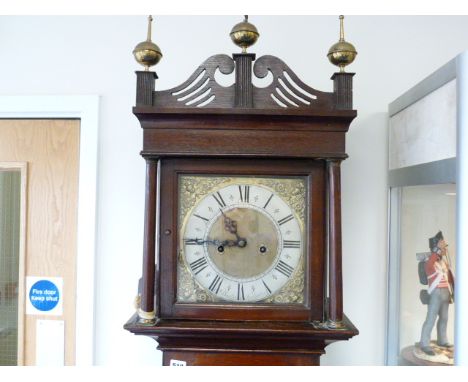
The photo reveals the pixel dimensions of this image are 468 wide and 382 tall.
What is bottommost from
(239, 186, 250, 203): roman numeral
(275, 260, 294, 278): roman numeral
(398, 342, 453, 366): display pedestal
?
(398, 342, 453, 366): display pedestal

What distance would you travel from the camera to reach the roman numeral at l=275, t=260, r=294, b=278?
0.86 m

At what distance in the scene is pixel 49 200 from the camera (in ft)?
3.97

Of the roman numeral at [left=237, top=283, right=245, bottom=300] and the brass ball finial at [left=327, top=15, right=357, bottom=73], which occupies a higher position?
the brass ball finial at [left=327, top=15, right=357, bottom=73]

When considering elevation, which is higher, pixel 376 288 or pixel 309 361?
pixel 376 288

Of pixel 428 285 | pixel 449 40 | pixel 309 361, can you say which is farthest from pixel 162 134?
pixel 449 40

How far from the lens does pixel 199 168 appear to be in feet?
2.83

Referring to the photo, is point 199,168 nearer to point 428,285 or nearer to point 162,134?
point 162,134

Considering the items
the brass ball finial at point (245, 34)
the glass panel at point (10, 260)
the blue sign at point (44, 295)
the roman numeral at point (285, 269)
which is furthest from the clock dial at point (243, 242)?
the glass panel at point (10, 260)

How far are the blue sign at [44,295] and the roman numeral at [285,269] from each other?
78 centimetres

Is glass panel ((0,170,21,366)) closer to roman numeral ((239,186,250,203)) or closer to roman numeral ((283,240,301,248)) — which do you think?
roman numeral ((239,186,250,203))

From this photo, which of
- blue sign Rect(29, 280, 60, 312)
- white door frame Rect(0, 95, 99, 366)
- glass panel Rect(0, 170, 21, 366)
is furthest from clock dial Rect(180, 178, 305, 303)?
glass panel Rect(0, 170, 21, 366)

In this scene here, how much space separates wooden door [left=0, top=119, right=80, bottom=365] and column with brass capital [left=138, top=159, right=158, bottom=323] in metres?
0.47

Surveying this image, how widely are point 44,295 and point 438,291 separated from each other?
117 centimetres
